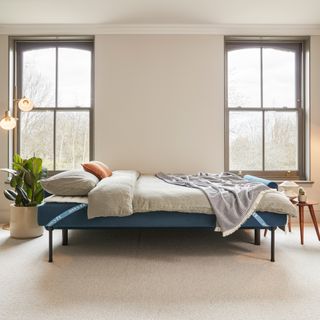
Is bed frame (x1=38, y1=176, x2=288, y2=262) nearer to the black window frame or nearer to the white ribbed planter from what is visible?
the white ribbed planter

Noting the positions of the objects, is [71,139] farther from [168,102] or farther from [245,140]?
[245,140]

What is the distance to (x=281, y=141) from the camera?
446 centimetres

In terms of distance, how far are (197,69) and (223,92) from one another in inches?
20.5

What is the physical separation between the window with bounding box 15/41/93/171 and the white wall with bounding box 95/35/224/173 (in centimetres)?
39

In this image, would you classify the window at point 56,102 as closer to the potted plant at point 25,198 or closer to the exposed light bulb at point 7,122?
the exposed light bulb at point 7,122

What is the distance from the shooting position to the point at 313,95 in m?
4.32

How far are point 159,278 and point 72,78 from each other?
3.36 meters

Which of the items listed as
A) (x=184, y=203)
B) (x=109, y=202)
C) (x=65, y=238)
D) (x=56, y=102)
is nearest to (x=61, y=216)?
(x=109, y=202)

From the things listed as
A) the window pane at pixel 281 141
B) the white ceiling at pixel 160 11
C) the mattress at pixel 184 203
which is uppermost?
the white ceiling at pixel 160 11

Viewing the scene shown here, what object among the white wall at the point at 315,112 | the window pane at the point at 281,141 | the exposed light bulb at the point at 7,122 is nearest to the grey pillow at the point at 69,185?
the exposed light bulb at the point at 7,122

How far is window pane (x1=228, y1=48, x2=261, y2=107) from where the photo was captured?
4461 millimetres

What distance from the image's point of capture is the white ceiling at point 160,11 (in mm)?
3664

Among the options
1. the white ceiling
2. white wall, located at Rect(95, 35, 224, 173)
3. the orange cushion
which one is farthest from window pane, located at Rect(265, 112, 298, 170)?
the orange cushion

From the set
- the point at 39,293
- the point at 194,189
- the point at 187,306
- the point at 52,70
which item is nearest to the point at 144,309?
the point at 187,306
